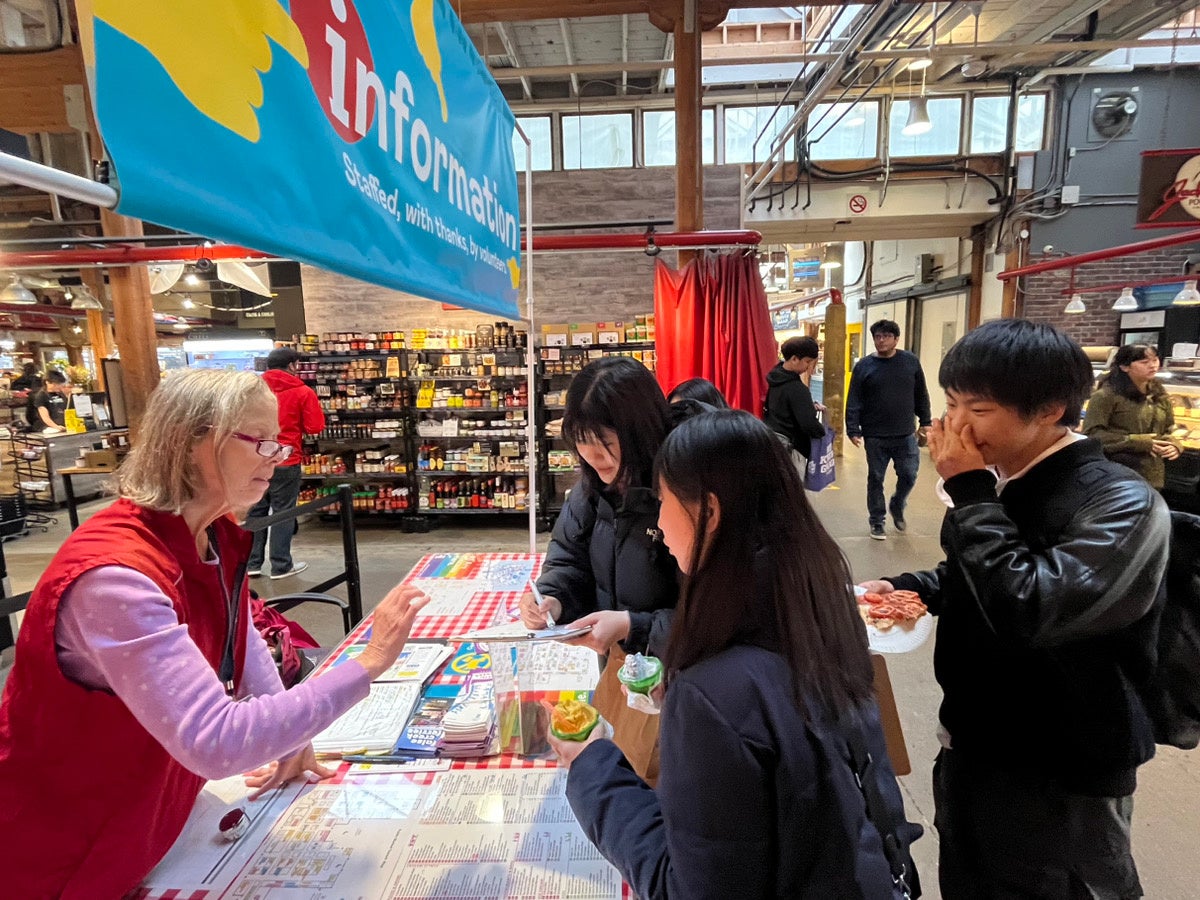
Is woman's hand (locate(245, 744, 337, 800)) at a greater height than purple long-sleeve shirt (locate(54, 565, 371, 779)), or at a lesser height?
lesser

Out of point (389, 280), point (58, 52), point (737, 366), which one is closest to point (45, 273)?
point (58, 52)

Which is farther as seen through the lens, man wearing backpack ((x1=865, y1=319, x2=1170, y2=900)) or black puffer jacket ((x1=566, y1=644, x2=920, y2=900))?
man wearing backpack ((x1=865, y1=319, x2=1170, y2=900))

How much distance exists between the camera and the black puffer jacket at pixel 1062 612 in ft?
3.54

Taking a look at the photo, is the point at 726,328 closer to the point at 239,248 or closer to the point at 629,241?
the point at 629,241

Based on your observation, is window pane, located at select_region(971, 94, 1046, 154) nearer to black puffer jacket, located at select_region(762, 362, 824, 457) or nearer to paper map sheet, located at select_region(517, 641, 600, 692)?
black puffer jacket, located at select_region(762, 362, 824, 457)

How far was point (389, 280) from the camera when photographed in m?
1.11

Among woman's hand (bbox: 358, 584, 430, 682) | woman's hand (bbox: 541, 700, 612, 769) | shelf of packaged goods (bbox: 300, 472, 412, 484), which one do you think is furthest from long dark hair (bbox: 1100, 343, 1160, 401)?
shelf of packaged goods (bbox: 300, 472, 412, 484)

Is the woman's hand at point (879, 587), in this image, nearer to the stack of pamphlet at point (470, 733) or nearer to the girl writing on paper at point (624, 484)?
the girl writing on paper at point (624, 484)

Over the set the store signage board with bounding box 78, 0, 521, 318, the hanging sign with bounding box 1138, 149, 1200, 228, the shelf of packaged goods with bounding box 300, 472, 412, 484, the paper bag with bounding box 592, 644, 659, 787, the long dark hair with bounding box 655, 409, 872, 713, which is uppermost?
the hanging sign with bounding box 1138, 149, 1200, 228

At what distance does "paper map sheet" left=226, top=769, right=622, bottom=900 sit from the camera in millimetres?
1074

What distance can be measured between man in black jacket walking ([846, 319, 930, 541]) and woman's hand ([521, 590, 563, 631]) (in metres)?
4.76

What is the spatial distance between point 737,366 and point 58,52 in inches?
234

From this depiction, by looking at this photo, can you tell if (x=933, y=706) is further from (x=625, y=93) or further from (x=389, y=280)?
(x=625, y=93)

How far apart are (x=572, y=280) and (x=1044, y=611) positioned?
632cm
